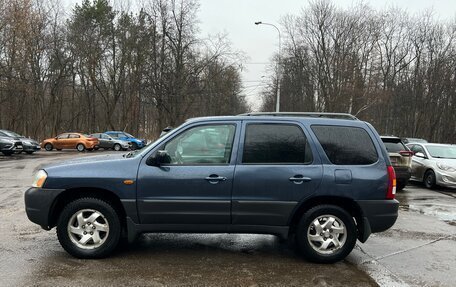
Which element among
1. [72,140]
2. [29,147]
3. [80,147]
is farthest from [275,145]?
[72,140]

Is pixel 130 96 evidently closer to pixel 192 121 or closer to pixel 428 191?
pixel 428 191

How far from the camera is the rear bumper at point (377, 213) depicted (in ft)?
16.2

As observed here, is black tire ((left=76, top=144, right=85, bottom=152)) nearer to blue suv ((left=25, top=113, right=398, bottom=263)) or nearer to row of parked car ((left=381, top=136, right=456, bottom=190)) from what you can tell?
row of parked car ((left=381, top=136, right=456, bottom=190))

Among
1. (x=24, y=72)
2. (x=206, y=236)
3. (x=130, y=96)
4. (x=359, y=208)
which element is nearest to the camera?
(x=359, y=208)

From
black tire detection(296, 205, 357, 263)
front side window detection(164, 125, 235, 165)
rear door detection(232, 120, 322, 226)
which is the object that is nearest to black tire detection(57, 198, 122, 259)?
front side window detection(164, 125, 235, 165)

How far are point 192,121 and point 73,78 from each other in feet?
154

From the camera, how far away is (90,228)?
4934 mm

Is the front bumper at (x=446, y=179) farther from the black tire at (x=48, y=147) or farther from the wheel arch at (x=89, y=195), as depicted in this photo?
the black tire at (x=48, y=147)

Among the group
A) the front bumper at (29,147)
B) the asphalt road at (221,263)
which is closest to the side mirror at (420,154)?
the asphalt road at (221,263)

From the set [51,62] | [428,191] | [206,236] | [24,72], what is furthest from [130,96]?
[206,236]

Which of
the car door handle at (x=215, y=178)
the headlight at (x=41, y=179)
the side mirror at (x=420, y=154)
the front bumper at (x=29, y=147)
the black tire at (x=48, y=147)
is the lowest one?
the black tire at (x=48, y=147)

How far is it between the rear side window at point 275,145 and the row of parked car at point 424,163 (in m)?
7.09

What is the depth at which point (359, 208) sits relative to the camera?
16.3ft

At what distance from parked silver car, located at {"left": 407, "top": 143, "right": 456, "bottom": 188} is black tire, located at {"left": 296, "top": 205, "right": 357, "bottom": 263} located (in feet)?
29.7
